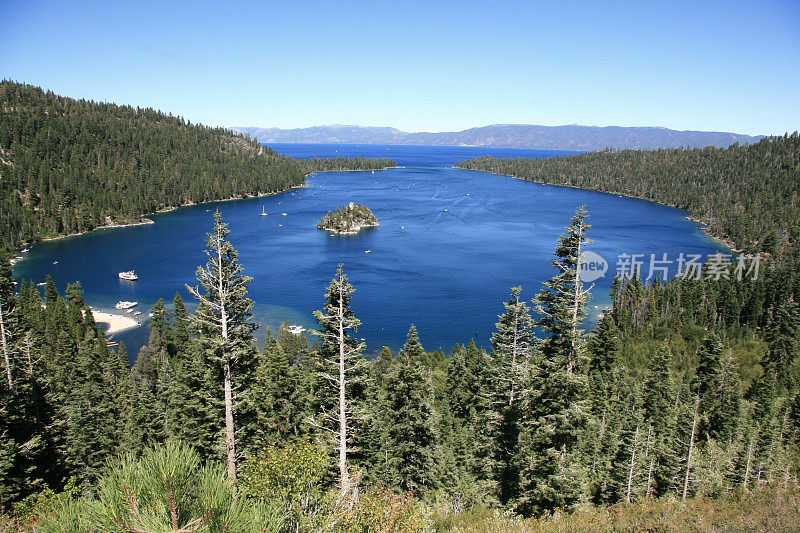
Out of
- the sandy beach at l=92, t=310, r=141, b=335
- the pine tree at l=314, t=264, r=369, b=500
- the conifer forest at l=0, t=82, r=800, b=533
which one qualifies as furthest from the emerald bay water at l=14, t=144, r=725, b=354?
the pine tree at l=314, t=264, r=369, b=500

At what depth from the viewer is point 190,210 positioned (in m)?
138

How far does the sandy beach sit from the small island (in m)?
58.8

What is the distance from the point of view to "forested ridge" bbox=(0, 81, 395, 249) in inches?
4208

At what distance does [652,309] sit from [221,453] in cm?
5609

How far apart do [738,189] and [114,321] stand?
178 m

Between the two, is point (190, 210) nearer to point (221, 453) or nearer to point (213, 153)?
point (213, 153)

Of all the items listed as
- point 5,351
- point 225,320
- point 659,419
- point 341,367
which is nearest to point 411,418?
point 341,367

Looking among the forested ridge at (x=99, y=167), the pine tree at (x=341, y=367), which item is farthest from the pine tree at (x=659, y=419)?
the forested ridge at (x=99, y=167)

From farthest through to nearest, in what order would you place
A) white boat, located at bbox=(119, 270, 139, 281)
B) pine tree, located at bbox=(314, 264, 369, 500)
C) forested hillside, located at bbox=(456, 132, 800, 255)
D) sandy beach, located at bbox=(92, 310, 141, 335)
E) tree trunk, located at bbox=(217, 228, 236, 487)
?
forested hillside, located at bbox=(456, 132, 800, 255) → white boat, located at bbox=(119, 270, 139, 281) → sandy beach, located at bbox=(92, 310, 141, 335) → tree trunk, located at bbox=(217, 228, 236, 487) → pine tree, located at bbox=(314, 264, 369, 500)

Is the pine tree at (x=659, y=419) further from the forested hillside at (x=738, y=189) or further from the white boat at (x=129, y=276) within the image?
the forested hillside at (x=738, y=189)

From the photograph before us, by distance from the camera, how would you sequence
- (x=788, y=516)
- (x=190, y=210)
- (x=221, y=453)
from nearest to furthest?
(x=788, y=516)
(x=221, y=453)
(x=190, y=210)

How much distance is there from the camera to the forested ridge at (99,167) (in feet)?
351

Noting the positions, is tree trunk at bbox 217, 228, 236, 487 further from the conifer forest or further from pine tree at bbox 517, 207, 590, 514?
pine tree at bbox 517, 207, 590, 514

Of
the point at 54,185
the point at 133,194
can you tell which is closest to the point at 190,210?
the point at 133,194
